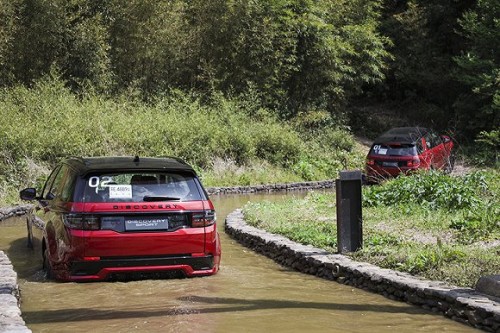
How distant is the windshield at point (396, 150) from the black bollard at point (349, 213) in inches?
399

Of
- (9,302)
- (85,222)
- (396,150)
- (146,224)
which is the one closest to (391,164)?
(396,150)

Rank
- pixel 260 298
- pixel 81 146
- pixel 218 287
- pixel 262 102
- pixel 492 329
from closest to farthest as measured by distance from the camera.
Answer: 1. pixel 492 329
2. pixel 260 298
3. pixel 218 287
4. pixel 81 146
5. pixel 262 102

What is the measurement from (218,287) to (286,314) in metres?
1.41

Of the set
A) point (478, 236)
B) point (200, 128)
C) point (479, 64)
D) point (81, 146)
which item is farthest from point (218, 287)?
point (479, 64)

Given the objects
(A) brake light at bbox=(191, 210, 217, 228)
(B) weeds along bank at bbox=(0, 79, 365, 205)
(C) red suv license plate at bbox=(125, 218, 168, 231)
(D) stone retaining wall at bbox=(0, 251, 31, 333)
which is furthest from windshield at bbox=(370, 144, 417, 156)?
(D) stone retaining wall at bbox=(0, 251, 31, 333)

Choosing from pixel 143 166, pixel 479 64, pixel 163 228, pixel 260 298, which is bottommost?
pixel 260 298

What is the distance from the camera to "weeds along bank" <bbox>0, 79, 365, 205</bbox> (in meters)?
20.0

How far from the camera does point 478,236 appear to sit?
9.53 meters

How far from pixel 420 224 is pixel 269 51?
18.5m

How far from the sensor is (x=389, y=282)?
742 centimetres

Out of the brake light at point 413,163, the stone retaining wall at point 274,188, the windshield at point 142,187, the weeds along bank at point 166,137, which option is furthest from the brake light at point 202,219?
the stone retaining wall at point 274,188

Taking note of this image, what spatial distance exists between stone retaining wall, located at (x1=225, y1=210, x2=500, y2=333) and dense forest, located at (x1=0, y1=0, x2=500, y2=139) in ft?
48.7

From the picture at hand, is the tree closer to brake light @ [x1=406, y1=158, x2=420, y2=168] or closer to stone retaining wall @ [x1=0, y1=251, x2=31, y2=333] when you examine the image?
brake light @ [x1=406, y1=158, x2=420, y2=168]

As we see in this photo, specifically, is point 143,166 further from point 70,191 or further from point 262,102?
point 262,102
